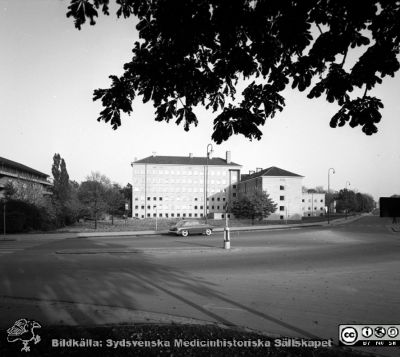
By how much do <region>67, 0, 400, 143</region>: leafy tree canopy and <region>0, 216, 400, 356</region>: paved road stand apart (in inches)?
140

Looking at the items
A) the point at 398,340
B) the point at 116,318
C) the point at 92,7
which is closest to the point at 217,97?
the point at 92,7

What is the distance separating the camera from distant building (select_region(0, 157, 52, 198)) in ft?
105

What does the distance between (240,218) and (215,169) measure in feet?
109

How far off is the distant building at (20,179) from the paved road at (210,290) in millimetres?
21414

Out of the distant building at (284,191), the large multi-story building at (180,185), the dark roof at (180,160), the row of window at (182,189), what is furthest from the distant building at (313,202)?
the distant building at (284,191)

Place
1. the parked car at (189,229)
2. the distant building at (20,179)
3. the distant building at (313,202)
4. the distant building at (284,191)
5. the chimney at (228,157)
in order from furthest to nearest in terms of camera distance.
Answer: the distant building at (313,202), the chimney at (228,157), the distant building at (284,191), the distant building at (20,179), the parked car at (189,229)

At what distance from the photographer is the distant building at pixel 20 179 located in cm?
3189

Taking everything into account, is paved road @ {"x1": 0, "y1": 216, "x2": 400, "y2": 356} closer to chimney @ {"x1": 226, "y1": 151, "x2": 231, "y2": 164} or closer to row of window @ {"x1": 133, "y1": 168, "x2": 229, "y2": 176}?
row of window @ {"x1": 133, "y1": 168, "x2": 229, "y2": 176}

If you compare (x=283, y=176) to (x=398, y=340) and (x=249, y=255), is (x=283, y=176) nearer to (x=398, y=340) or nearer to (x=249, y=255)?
(x=249, y=255)

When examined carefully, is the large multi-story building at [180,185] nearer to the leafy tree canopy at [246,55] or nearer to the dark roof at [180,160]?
the dark roof at [180,160]

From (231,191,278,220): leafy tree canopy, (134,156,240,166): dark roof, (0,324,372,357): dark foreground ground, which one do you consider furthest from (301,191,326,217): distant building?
(0,324,372,357): dark foreground ground

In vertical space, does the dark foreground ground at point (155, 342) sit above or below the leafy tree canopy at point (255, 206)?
below

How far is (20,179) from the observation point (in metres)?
35.3

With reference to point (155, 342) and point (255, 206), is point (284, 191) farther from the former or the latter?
point (155, 342)
